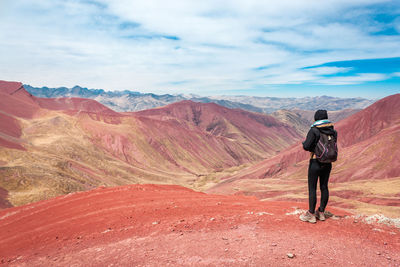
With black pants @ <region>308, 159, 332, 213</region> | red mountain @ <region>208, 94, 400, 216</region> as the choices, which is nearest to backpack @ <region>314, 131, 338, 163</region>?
black pants @ <region>308, 159, 332, 213</region>

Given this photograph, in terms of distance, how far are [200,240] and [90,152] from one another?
7202 centimetres

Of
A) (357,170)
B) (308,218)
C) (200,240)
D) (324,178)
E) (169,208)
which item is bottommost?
(357,170)

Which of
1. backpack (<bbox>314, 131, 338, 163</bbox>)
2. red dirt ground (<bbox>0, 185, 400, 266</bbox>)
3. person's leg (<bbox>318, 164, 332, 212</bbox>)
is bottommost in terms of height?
red dirt ground (<bbox>0, 185, 400, 266</bbox>)

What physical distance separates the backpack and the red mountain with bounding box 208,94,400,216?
2233 cm

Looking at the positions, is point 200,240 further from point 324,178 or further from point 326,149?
point 326,149

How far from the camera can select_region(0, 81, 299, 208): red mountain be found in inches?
1457

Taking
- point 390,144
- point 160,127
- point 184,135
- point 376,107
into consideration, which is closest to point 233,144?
point 184,135

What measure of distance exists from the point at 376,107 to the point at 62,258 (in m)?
107

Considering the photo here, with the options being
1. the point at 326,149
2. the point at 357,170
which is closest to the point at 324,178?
the point at 326,149

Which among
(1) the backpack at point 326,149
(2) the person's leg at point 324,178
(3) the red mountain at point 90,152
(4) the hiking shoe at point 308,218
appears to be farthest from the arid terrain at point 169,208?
(1) the backpack at point 326,149

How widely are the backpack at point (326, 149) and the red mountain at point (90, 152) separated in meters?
34.4

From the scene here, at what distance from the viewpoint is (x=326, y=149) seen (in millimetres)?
5934

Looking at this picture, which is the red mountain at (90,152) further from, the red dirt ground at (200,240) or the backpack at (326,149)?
the backpack at (326,149)

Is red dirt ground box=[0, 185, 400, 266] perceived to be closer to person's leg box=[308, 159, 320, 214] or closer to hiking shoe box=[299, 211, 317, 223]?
hiking shoe box=[299, 211, 317, 223]
